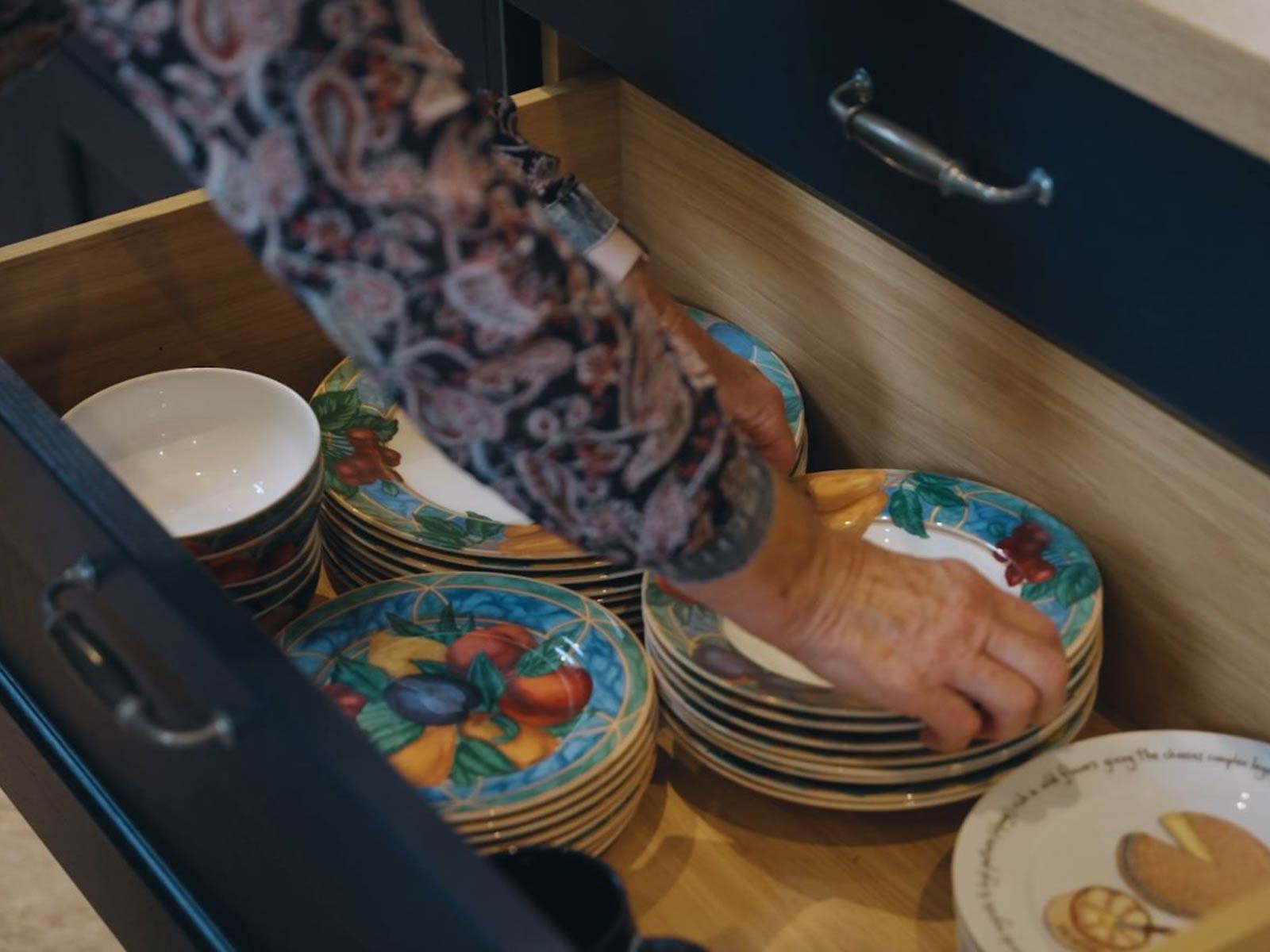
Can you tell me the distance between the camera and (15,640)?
0.93 m

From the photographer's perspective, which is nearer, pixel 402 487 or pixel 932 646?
pixel 932 646

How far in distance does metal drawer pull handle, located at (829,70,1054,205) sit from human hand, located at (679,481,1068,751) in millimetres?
167

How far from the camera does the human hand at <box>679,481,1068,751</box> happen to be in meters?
0.69

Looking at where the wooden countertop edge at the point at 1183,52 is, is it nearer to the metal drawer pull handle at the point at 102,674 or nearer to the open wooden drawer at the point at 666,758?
the open wooden drawer at the point at 666,758

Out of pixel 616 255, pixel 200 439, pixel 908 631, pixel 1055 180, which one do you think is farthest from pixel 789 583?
pixel 200 439

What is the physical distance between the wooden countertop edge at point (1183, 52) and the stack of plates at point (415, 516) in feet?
1.24

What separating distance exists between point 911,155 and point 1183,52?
0.58ft

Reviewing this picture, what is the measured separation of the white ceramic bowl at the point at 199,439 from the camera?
41.0 inches

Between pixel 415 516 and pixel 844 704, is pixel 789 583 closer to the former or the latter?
pixel 844 704

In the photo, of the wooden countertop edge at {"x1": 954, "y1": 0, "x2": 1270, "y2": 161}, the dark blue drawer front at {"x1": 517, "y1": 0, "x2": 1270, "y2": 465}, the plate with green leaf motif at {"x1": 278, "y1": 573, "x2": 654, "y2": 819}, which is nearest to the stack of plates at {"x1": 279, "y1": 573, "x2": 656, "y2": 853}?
the plate with green leaf motif at {"x1": 278, "y1": 573, "x2": 654, "y2": 819}

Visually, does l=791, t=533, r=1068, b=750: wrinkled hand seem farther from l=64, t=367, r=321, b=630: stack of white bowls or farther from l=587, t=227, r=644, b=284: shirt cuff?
l=64, t=367, r=321, b=630: stack of white bowls

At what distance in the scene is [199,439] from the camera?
3.50 ft

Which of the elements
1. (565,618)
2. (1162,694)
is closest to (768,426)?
(565,618)

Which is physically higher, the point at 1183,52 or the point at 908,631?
the point at 1183,52
